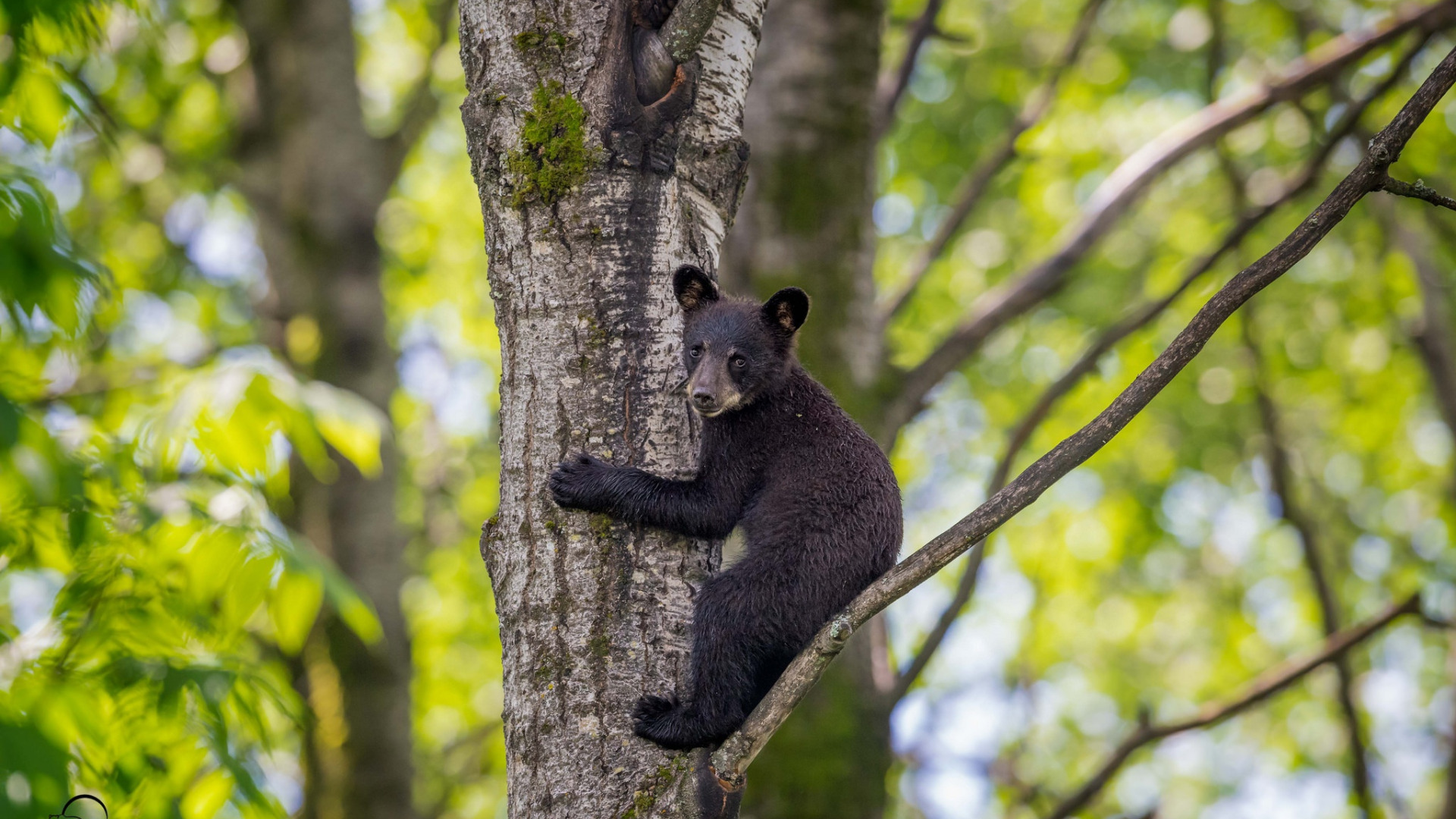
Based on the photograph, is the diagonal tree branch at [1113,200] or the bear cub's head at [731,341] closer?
the bear cub's head at [731,341]

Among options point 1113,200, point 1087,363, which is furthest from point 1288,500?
Answer: point 1113,200

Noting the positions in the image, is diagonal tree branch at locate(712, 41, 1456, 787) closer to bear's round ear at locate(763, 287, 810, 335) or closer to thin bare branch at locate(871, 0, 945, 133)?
bear's round ear at locate(763, 287, 810, 335)

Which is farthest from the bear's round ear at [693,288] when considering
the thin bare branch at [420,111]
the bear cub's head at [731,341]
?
the thin bare branch at [420,111]

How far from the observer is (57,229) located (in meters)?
3.36

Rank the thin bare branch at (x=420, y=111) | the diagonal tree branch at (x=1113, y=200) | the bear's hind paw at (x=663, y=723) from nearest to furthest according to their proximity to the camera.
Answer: the bear's hind paw at (x=663, y=723) → the diagonal tree branch at (x=1113, y=200) → the thin bare branch at (x=420, y=111)

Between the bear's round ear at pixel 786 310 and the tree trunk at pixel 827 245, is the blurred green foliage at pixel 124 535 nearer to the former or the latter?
the bear's round ear at pixel 786 310

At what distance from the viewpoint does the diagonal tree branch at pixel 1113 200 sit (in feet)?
21.8

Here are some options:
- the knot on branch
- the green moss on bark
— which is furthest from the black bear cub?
the knot on branch

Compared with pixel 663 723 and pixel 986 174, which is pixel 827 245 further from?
pixel 663 723

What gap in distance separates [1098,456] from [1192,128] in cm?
619

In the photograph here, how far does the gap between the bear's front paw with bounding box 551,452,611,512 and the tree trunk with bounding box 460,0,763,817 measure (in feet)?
0.14

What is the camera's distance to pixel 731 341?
4.07m

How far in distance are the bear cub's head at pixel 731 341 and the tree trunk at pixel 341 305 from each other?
4679 mm

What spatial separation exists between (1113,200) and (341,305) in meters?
6.36
